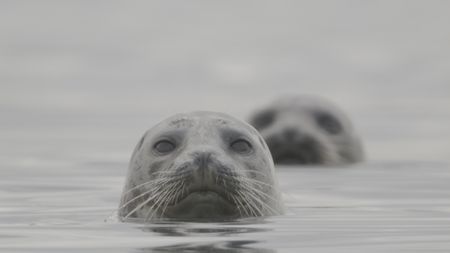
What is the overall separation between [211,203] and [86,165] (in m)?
9.33

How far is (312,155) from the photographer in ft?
62.7

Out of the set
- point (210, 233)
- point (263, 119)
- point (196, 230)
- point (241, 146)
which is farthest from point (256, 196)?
point (263, 119)

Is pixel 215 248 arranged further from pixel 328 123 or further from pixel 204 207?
pixel 328 123

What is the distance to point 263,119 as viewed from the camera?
803 inches

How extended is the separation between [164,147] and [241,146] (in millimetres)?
562

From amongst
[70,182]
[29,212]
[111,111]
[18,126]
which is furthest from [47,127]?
[29,212]

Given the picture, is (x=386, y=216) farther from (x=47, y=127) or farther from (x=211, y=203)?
(x=47, y=127)

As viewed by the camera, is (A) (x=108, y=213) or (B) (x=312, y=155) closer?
(A) (x=108, y=213)

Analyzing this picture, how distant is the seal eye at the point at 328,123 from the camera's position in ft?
66.6

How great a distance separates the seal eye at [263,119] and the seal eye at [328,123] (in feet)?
1.91

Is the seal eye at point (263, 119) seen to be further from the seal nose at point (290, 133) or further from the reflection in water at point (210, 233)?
the reflection in water at point (210, 233)

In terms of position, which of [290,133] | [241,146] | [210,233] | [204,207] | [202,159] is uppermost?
[290,133]

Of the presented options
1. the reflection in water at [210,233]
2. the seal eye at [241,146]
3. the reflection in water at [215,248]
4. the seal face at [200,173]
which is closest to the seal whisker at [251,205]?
the seal face at [200,173]

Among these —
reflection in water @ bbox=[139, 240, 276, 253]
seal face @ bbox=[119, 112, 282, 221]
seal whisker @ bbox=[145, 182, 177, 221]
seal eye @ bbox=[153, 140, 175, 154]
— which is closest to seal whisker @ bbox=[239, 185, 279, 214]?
seal face @ bbox=[119, 112, 282, 221]
